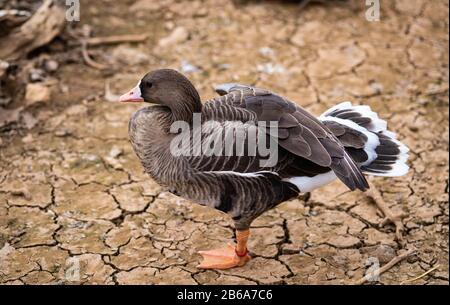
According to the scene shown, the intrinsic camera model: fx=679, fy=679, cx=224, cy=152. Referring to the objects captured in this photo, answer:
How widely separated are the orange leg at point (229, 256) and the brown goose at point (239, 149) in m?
0.16

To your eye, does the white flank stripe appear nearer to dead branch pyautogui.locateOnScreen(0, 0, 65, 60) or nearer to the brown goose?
the brown goose

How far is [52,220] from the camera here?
4293 millimetres

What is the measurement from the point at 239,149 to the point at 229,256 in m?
0.80

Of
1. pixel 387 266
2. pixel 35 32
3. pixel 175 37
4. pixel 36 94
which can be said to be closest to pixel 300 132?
pixel 387 266

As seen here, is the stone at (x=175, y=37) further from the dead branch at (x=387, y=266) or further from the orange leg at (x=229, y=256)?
the dead branch at (x=387, y=266)

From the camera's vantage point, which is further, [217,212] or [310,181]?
[217,212]

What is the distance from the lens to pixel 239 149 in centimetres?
357

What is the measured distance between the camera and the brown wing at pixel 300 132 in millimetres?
3535

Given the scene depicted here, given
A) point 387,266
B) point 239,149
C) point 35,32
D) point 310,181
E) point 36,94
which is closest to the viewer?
point 239,149

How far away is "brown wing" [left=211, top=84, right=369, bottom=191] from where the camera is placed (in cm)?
354

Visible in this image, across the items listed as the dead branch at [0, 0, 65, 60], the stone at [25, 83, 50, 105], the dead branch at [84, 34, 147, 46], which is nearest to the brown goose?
the stone at [25, 83, 50, 105]

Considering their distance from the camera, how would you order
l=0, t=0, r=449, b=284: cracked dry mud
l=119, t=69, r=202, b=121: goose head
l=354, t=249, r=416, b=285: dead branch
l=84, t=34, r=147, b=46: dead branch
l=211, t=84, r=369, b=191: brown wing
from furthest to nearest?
1. l=84, t=34, r=147, b=46: dead branch
2. l=0, t=0, r=449, b=284: cracked dry mud
3. l=354, t=249, r=416, b=285: dead branch
4. l=119, t=69, r=202, b=121: goose head
5. l=211, t=84, r=369, b=191: brown wing

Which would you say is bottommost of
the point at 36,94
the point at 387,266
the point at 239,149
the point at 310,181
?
the point at 387,266

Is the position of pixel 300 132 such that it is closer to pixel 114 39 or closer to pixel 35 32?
pixel 35 32
